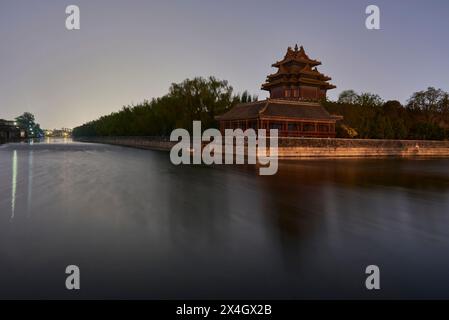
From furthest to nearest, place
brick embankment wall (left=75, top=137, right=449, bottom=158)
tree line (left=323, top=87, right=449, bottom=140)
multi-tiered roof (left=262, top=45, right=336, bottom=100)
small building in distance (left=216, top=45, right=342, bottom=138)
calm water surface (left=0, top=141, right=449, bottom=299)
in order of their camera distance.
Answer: multi-tiered roof (left=262, top=45, right=336, bottom=100) < tree line (left=323, top=87, right=449, bottom=140) < small building in distance (left=216, top=45, right=342, bottom=138) < brick embankment wall (left=75, top=137, right=449, bottom=158) < calm water surface (left=0, top=141, right=449, bottom=299)

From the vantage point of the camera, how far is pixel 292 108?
40.9 m

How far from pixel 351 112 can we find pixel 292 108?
506 inches

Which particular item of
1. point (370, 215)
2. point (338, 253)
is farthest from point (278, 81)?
point (338, 253)

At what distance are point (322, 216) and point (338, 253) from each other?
2.98 meters

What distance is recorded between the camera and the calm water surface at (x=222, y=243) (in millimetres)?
4918

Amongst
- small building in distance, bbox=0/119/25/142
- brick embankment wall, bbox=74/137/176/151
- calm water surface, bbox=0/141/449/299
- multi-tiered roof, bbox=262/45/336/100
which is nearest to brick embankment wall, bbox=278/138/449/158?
multi-tiered roof, bbox=262/45/336/100

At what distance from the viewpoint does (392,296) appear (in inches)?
185

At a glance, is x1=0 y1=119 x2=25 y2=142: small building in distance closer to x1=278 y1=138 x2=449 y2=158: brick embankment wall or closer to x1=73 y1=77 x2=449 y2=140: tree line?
x1=73 y1=77 x2=449 y2=140: tree line

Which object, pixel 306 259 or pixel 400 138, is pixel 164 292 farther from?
pixel 400 138

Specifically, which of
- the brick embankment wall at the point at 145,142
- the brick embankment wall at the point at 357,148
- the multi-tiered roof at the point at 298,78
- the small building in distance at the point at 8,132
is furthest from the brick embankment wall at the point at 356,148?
the small building in distance at the point at 8,132

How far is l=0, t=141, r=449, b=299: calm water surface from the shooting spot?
16.1 ft

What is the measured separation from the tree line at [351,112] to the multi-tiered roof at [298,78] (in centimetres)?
306

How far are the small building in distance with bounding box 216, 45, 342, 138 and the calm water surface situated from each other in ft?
86.5

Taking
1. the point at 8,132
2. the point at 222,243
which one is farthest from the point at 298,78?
the point at 8,132
